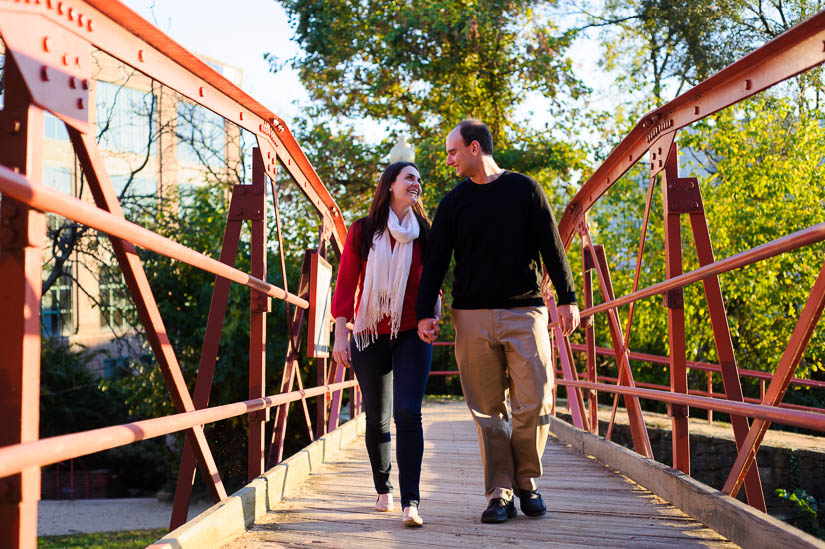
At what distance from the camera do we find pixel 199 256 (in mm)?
2887

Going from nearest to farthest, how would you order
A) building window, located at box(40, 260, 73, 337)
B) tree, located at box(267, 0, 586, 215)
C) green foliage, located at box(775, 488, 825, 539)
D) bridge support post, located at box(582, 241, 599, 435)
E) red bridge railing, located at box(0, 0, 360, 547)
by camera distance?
red bridge railing, located at box(0, 0, 360, 547), bridge support post, located at box(582, 241, 599, 435), green foliage, located at box(775, 488, 825, 539), tree, located at box(267, 0, 586, 215), building window, located at box(40, 260, 73, 337)

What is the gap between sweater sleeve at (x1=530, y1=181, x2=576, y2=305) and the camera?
145 inches

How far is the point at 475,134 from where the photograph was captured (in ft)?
12.2

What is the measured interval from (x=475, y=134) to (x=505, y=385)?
46.2 inches

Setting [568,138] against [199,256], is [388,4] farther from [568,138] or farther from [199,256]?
[199,256]

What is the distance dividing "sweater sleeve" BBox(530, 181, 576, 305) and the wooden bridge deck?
1007 millimetres

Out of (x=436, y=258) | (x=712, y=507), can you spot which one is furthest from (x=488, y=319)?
(x=712, y=507)

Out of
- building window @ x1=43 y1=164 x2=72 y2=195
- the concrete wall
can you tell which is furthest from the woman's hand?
building window @ x1=43 y1=164 x2=72 y2=195

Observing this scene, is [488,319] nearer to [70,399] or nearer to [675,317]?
[675,317]

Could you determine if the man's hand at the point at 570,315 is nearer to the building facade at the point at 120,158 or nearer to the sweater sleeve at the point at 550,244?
the sweater sleeve at the point at 550,244

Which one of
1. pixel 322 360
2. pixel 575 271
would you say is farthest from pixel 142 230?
pixel 575 271

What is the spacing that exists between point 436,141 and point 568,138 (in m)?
3.68

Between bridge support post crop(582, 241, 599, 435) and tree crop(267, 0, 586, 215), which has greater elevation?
tree crop(267, 0, 586, 215)

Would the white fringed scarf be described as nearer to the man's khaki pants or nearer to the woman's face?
the woman's face
